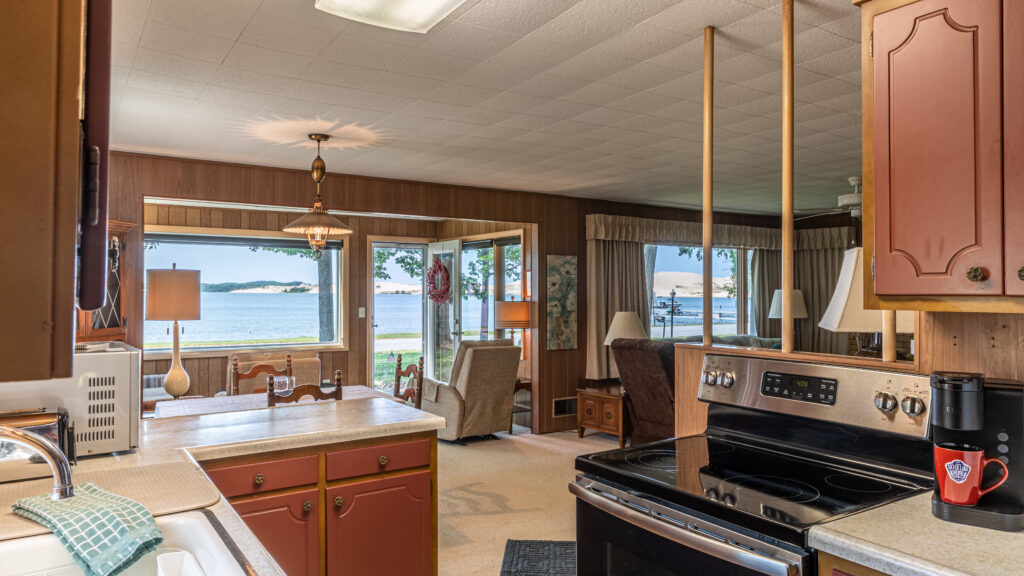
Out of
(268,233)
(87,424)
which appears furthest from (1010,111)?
(268,233)

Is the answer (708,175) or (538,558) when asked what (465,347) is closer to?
(538,558)

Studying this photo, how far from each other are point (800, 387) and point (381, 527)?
1593 mm

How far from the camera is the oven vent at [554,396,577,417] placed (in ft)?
21.0

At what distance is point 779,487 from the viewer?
1.69 metres

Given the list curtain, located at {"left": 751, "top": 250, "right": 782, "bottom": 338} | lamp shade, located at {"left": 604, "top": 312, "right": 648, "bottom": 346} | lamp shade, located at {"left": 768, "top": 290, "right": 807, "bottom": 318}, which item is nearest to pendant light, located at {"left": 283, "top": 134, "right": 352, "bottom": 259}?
lamp shade, located at {"left": 604, "top": 312, "right": 648, "bottom": 346}

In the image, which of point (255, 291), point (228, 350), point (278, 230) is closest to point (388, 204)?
point (278, 230)

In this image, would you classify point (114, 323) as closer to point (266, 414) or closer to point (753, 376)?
point (266, 414)

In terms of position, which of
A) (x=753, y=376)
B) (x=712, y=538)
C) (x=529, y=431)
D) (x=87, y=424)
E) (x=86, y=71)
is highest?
(x=86, y=71)

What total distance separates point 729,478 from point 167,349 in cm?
628

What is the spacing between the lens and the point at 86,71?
0.43m

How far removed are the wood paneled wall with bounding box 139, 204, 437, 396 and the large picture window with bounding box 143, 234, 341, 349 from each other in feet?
0.48

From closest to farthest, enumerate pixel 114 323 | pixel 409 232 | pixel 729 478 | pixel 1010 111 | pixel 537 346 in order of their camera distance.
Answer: pixel 1010 111 < pixel 729 478 < pixel 114 323 < pixel 537 346 < pixel 409 232

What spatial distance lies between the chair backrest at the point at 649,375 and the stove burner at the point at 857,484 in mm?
3080

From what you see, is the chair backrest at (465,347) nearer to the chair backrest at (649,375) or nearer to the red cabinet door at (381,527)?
the chair backrest at (649,375)
